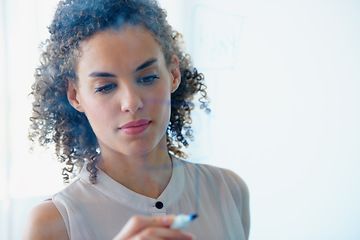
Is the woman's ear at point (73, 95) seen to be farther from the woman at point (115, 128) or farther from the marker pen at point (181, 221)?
the marker pen at point (181, 221)

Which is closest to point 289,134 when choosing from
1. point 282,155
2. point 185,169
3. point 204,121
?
point 282,155

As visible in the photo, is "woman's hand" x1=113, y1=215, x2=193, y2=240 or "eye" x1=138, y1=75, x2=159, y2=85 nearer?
"woman's hand" x1=113, y1=215, x2=193, y2=240

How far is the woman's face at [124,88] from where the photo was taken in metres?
0.36

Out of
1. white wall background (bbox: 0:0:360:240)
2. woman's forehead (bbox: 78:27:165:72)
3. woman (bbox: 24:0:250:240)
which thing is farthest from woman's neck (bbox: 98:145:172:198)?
white wall background (bbox: 0:0:360:240)

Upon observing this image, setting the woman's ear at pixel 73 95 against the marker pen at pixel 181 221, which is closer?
the marker pen at pixel 181 221

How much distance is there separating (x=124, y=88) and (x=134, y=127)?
0.04m

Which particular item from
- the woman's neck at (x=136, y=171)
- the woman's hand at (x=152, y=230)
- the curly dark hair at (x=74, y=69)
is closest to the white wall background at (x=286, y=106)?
the curly dark hair at (x=74, y=69)

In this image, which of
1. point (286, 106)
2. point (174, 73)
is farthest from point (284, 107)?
point (174, 73)

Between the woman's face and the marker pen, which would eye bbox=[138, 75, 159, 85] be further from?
the marker pen

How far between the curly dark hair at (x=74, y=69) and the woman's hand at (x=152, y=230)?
0.15 m

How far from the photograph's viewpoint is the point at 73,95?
1.35ft

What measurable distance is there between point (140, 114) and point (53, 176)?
35 centimetres

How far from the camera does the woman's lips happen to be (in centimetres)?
37

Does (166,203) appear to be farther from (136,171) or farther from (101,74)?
(101,74)
